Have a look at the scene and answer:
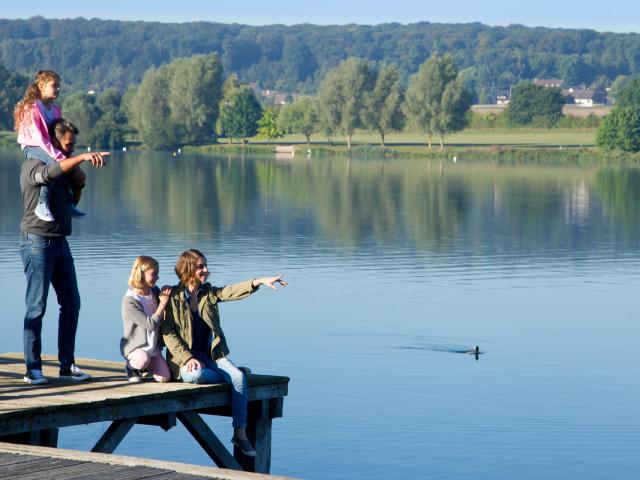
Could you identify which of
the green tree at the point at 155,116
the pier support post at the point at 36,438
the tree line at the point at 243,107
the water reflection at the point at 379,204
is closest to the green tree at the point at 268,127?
the tree line at the point at 243,107

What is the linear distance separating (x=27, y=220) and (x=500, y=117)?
152 m

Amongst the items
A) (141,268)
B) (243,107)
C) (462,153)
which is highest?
(141,268)

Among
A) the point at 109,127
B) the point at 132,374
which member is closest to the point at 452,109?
the point at 109,127

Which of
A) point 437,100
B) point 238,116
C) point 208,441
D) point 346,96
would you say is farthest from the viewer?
point 238,116

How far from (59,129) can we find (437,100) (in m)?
110

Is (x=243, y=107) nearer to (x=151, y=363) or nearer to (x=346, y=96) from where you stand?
(x=346, y=96)

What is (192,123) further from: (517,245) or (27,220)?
(27,220)

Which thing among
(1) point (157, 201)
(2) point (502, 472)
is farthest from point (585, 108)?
(2) point (502, 472)

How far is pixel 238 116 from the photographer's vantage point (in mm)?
→ 135750

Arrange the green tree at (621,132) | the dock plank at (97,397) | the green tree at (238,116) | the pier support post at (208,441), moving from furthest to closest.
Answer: the green tree at (238,116) < the green tree at (621,132) < the pier support post at (208,441) < the dock plank at (97,397)

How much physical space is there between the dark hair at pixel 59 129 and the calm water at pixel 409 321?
473 centimetres

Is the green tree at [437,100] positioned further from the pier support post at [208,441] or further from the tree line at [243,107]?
the pier support post at [208,441]

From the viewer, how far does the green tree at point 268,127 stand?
141500 mm

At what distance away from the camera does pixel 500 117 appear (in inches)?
6289
